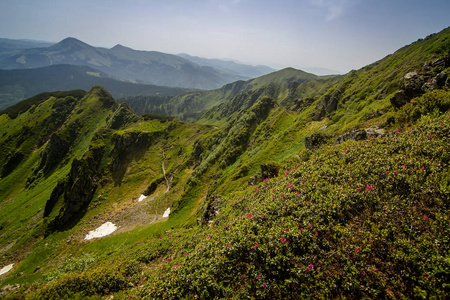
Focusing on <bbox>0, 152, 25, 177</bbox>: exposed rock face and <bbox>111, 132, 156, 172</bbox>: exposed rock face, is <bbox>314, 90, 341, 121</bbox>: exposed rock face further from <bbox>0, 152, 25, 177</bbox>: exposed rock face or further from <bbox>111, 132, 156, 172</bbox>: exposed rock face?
<bbox>0, 152, 25, 177</bbox>: exposed rock face

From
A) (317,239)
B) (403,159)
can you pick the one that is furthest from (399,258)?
(403,159)

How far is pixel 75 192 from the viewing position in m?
76.8

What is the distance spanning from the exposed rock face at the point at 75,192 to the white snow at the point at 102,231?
711 inches

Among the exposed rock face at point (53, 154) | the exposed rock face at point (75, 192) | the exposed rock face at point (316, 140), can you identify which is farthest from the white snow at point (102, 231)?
the exposed rock face at point (53, 154)

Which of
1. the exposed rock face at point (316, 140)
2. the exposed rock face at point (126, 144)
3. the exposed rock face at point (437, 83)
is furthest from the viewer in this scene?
the exposed rock face at point (126, 144)

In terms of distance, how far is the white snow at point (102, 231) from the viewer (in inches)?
2413

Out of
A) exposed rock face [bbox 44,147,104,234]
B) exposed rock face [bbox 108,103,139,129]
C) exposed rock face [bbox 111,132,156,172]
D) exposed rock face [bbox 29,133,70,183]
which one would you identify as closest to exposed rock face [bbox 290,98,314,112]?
exposed rock face [bbox 111,132,156,172]

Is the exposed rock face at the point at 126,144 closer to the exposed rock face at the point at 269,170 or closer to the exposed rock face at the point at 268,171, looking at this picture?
the exposed rock face at the point at 268,171

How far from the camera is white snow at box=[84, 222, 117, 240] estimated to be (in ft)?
201

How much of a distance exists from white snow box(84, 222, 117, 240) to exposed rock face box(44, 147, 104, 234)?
18071 millimetres

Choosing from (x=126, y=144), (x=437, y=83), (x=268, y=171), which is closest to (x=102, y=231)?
(x=126, y=144)

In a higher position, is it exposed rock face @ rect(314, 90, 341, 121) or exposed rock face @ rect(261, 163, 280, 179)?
exposed rock face @ rect(314, 90, 341, 121)

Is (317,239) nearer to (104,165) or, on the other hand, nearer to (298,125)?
(298,125)

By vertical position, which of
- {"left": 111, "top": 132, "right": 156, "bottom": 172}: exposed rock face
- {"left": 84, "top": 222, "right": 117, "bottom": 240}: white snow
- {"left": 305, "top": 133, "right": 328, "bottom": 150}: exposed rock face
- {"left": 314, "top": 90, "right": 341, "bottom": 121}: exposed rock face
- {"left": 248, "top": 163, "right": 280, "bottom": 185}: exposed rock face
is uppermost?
{"left": 314, "top": 90, "right": 341, "bottom": 121}: exposed rock face
